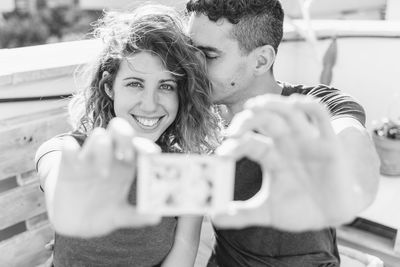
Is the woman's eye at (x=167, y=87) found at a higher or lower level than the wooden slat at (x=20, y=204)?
higher

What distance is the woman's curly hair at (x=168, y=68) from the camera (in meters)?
1.51

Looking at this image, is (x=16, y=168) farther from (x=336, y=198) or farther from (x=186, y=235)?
(x=336, y=198)

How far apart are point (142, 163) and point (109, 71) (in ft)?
2.73

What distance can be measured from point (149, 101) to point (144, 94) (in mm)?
34

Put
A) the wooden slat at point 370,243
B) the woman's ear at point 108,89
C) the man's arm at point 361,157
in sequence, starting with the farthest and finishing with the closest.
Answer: the wooden slat at point 370,243 < the woman's ear at point 108,89 < the man's arm at point 361,157

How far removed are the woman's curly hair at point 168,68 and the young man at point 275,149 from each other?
99mm

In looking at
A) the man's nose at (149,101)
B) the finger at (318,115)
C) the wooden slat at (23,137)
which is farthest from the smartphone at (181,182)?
the wooden slat at (23,137)

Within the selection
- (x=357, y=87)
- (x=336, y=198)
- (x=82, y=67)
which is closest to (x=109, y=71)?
(x=82, y=67)

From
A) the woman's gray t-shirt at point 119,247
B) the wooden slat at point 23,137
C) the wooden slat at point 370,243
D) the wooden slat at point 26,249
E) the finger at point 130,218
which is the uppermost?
the finger at point 130,218

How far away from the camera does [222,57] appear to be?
5.43 ft

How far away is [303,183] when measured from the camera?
892 millimetres

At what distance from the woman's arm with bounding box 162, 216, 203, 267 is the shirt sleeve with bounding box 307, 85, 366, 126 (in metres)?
0.56

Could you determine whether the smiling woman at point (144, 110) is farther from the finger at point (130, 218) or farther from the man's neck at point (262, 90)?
the finger at point (130, 218)

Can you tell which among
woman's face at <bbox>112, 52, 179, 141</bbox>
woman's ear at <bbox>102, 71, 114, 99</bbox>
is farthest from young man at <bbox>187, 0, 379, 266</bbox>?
woman's ear at <bbox>102, 71, 114, 99</bbox>
